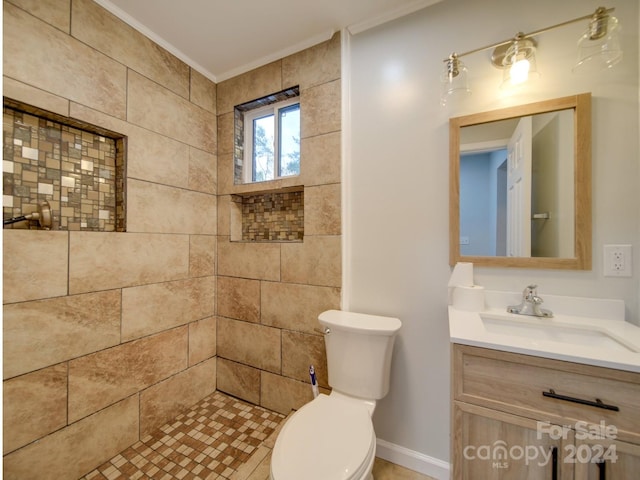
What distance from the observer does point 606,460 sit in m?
0.99

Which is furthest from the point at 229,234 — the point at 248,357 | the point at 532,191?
the point at 532,191

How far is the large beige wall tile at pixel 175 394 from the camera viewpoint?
1.83 meters

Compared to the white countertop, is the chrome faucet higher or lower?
higher

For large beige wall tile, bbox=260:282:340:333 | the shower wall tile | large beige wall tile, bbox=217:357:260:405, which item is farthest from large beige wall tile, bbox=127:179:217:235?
the shower wall tile

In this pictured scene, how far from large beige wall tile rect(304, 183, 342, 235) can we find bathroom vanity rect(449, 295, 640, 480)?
34.7 inches

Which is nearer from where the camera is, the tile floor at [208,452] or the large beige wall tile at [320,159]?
the tile floor at [208,452]

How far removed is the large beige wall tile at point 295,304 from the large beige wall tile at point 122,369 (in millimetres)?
588

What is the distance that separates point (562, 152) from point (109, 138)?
2311 mm

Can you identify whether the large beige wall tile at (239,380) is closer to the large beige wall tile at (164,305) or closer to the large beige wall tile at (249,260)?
the large beige wall tile at (164,305)

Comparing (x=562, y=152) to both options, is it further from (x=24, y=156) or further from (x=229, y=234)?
(x=24, y=156)

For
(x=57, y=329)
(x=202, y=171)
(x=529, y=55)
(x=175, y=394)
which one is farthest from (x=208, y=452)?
(x=529, y=55)

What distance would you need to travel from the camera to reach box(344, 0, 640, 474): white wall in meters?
1.31

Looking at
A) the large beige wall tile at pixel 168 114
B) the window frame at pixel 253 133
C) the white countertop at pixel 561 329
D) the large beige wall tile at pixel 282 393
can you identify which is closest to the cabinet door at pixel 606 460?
the white countertop at pixel 561 329

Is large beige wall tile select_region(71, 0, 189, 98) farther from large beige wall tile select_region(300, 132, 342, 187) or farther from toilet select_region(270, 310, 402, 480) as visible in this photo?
toilet select_region(270, 310, 402, 480)
